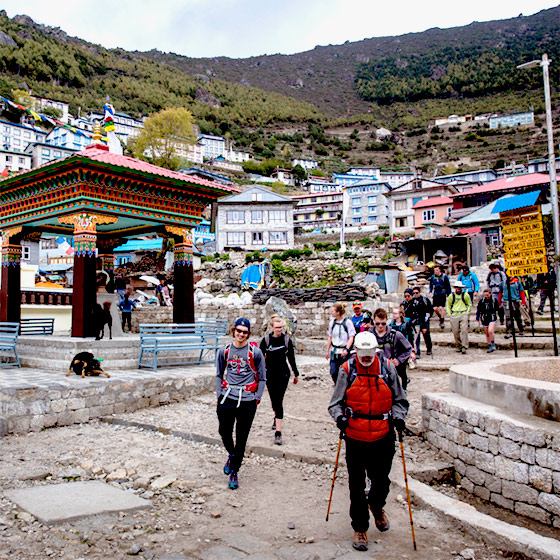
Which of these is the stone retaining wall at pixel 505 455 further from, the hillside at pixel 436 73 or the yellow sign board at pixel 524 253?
the hillside at pixel 436 73

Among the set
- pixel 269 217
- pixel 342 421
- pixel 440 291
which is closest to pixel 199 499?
pixel 342 421

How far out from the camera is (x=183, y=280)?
43.9 feet

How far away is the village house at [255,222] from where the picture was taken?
181 feet

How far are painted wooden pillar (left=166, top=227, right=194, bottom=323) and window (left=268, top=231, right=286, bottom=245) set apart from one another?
42.1 metres

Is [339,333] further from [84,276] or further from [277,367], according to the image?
[84,276]

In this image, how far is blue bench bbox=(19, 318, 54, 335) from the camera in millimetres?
14469

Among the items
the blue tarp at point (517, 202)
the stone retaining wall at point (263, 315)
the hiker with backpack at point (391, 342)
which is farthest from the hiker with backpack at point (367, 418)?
the stone retaining wall at point (263, 315)

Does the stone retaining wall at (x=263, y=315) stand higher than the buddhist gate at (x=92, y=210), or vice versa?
the buddhist gate at (x=92, y=210)

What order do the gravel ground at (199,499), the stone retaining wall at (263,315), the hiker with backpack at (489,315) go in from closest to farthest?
the gravel ground at (199,499), the hiker with backpack at (489,315), the stone retaining wall at (263,315)

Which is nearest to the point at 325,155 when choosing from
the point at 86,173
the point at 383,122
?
the point at 383,122

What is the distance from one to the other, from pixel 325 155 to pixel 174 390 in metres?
117

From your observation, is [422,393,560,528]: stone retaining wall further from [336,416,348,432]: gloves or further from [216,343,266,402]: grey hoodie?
[216,343,266,402]: grey hoodie

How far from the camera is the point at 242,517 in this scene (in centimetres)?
417

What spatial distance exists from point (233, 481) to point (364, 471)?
5.52 ft
